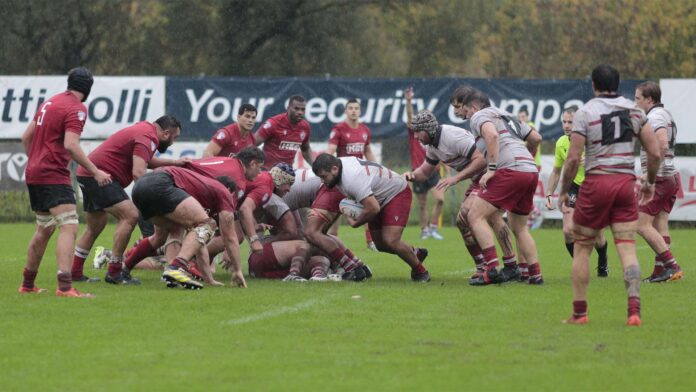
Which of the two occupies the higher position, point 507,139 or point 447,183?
point 507,139

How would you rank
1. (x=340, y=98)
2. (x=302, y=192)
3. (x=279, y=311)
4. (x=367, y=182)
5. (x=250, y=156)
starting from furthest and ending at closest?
(x=340, y=98)
(x=302, y=192)
(x=250, y=156)
(x=367, y=182)
(x=279, y=311)

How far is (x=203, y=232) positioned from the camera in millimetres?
11766

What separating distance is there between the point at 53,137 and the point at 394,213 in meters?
3.78

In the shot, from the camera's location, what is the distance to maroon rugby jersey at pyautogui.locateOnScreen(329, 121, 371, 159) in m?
19.5

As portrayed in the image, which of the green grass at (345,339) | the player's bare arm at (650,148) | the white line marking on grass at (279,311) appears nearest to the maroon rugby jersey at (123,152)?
the green grass at (345,339)

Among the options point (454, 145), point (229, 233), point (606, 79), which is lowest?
point (229, 233)

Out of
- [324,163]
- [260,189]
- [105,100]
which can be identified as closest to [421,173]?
[324,163]

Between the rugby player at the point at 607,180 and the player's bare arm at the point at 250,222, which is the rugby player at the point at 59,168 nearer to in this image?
the player's bare arm at the point at 250,222

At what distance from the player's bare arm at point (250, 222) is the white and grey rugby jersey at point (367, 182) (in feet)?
3.16

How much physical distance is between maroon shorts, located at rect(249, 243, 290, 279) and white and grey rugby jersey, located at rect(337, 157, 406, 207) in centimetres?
125

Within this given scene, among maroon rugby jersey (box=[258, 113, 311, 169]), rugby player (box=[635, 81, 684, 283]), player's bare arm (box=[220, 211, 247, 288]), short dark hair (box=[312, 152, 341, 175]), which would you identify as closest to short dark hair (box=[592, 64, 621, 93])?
rugby player (box=[635, 81, 684, 283])

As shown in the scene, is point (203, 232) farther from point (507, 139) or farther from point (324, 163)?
point (507, 139)

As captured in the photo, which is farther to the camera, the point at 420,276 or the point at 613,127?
the point at 420,276

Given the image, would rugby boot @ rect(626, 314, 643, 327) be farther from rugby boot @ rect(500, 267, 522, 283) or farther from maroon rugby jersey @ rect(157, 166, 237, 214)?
maroon rugby jersey @ rect(157, 166, 237, 214)
